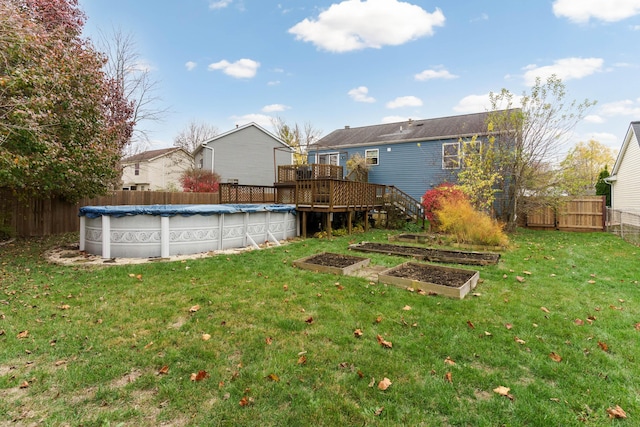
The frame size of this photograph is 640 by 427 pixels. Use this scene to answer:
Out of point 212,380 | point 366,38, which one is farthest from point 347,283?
point 366,38

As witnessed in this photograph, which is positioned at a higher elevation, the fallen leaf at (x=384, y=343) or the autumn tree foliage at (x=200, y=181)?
the autumn tree foliage at (x=200, y=181)

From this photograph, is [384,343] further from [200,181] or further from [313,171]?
[200,181]

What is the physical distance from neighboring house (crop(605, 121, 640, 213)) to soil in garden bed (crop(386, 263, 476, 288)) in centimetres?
1447

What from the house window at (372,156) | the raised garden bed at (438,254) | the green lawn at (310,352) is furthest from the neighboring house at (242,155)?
the green lawn at (310,352)

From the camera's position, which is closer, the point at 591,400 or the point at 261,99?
the point at 591,400

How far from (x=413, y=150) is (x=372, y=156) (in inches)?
101

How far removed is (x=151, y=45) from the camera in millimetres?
16031

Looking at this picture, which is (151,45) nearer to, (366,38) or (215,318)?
(366,38)

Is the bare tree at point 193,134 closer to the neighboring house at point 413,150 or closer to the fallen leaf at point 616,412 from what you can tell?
the neighboring house at point 413,150

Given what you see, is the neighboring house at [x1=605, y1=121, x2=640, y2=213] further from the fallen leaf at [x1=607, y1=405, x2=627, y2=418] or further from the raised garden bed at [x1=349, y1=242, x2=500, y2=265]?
the fallen leaf at [x1=607, y1=405, x2=627, y2=418]

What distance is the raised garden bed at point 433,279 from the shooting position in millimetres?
4742

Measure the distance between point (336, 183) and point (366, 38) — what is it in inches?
397

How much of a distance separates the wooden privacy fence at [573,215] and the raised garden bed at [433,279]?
10192 millimetres

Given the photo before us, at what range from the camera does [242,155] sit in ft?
79.2
